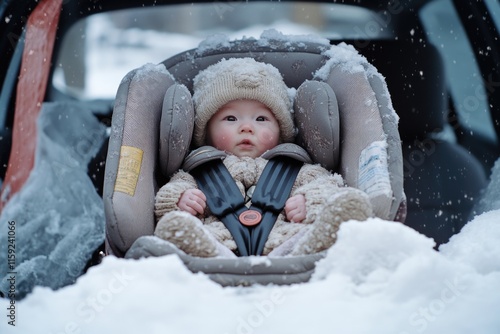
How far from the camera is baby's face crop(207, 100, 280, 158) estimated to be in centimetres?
261

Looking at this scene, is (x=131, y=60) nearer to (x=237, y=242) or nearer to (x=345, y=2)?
(x=345, y=2)

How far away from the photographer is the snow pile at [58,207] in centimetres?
281

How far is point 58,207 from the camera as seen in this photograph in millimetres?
3146

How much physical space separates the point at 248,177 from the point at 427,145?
0.97m

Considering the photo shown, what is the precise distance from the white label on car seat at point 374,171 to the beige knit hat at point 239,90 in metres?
0.42

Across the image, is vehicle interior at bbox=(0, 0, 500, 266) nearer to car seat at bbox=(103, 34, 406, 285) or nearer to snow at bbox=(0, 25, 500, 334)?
car seat at bbox=(103, 34, 406, 285)

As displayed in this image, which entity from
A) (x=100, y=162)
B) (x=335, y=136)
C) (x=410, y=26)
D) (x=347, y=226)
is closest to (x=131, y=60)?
(x=100, y=162)

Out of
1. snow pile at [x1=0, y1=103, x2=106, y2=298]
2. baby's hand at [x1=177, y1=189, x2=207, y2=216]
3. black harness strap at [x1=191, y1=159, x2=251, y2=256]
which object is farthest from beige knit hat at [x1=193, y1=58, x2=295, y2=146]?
snow pile at [x1=0, y1=103, x2=106, y2=298]

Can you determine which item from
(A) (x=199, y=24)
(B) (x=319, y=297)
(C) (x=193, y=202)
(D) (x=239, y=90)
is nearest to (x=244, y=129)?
(D) (x=239, y=90)

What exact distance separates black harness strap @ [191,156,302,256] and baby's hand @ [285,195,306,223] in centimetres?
4

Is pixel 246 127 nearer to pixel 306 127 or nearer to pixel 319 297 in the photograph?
pixel 306 127

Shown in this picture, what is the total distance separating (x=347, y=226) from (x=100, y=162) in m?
1.61

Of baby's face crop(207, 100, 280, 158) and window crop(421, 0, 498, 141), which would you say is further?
window crop(421, 0, 498, 141)

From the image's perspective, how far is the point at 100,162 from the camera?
3141 mm
